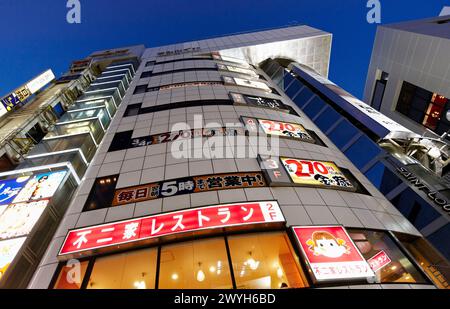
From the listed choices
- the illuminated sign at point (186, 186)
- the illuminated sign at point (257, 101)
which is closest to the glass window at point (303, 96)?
the illuminated sign at point (257, 101)

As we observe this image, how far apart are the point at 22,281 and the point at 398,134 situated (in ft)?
77.2

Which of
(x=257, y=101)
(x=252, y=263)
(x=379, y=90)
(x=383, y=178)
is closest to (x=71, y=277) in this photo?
(x=252, y=263)

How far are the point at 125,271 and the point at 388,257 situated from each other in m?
9.43

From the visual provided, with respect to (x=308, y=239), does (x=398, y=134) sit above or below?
above

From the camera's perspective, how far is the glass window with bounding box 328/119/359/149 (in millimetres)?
21570

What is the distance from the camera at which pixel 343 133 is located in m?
22.3

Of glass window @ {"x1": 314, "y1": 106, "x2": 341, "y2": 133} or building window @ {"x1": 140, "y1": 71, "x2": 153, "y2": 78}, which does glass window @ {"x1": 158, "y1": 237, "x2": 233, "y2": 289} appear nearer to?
glass window @ {"x1": 314, "y1": 106, "x2": 341, "y2": 133}

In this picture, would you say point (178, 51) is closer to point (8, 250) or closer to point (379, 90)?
point (379, 90)

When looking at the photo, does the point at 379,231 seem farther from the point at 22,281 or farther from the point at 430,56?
the point at 430,56

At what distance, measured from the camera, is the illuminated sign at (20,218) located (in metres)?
9.77

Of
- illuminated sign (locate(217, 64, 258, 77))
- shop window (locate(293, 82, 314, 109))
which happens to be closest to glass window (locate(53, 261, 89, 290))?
illuminated sign (locate(217, 64, 258, 77))

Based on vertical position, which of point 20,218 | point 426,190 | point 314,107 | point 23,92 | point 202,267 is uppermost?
point 23,92
